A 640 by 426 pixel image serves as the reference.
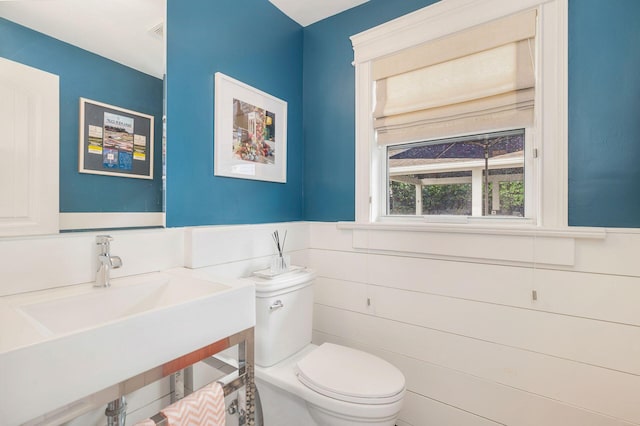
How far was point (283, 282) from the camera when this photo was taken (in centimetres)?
144

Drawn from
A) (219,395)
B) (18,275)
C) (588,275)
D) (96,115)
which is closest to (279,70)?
(96,115)

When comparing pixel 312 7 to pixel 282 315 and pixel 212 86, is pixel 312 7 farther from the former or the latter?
pixel 282 315

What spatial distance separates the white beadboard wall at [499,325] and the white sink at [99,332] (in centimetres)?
93

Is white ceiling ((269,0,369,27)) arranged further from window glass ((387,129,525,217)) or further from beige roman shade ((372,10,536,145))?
window glass ((387,129,525,217))

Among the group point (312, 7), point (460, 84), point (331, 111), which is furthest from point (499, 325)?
point (312, 7)

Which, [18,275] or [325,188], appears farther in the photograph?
[325,188]

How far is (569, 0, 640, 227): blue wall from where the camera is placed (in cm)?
115

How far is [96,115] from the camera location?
1.10 m

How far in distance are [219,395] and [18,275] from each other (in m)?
0.72

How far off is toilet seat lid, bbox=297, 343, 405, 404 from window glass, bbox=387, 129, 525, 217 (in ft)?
2.82

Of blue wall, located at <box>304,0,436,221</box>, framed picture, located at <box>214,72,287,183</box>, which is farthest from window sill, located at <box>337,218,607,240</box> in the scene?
framed picture, located at <box>214,72,287,183</box>

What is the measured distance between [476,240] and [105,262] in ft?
5.12

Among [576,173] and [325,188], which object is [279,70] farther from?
[576,173]

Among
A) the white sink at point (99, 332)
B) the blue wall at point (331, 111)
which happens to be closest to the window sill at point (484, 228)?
the blue wall at point (331, 111)
